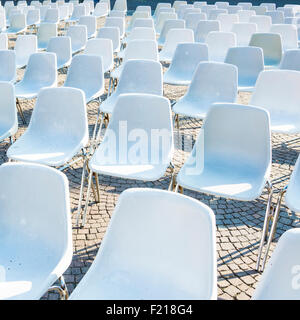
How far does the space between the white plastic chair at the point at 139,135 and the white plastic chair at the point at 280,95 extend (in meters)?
1.43

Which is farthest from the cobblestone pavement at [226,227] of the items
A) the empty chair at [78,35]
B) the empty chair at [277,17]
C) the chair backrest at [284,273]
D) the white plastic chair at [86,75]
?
the empty chair at [277,17]

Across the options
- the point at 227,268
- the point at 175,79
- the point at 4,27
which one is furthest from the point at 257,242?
the point at 4,27

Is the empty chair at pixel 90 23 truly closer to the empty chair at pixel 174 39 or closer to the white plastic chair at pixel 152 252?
the empty chair at pixel 174 39

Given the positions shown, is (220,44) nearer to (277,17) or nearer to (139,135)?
(277,17)

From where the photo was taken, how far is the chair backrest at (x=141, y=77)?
14.9 feet

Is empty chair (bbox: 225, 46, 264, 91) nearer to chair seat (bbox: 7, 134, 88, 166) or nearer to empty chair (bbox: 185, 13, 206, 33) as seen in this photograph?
chair seat (bbox: 7, 134, 88, 166)

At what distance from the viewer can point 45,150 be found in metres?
3.57

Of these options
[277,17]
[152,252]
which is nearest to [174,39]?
[277,17]

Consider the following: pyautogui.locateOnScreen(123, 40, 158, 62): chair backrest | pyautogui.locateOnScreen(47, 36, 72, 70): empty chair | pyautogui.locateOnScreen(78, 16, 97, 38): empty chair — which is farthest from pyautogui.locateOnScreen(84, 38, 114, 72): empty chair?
pyautogui.locateOnScreen(78, 16, 97, 38): empty chair

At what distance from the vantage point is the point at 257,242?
3.24 m

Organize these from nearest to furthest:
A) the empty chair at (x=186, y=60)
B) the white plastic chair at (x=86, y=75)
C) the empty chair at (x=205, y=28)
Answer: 1. the white plastic chair at (x=86, y=75)
2. the empty chair at (x=186, y=60)
3. the empty chair at (x=205, y=28)

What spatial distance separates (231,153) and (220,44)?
406 centimetres
